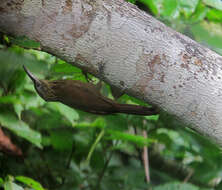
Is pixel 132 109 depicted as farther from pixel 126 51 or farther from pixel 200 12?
pixel 200 12

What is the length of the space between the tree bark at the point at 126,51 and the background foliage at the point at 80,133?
0.31 meters

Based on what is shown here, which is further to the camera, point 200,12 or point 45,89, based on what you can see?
point 200,12

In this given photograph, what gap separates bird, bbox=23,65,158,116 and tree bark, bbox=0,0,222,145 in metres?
0.13

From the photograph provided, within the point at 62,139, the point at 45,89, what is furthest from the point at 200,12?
the point at 62,139

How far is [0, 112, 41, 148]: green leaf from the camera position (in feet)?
5.14

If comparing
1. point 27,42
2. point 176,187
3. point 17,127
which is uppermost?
point 27,42

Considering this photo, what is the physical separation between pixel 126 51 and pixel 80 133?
4.41ft

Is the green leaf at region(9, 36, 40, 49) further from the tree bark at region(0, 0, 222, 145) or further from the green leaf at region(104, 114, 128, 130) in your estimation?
the green leaf at region(104, 114, 128, 130)

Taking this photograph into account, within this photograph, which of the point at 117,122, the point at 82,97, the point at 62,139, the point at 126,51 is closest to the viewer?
the point at 126,51

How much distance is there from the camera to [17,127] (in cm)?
159

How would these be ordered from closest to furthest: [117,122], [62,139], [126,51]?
1. [126,51]
2. [117,122]
3. [62,139]

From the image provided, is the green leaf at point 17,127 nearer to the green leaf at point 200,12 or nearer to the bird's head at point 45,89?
the bird's head at point 45,89

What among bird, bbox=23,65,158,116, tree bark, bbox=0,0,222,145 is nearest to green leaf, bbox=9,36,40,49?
tree bark, bbox=0,0,222,145

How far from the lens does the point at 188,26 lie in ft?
6.00
